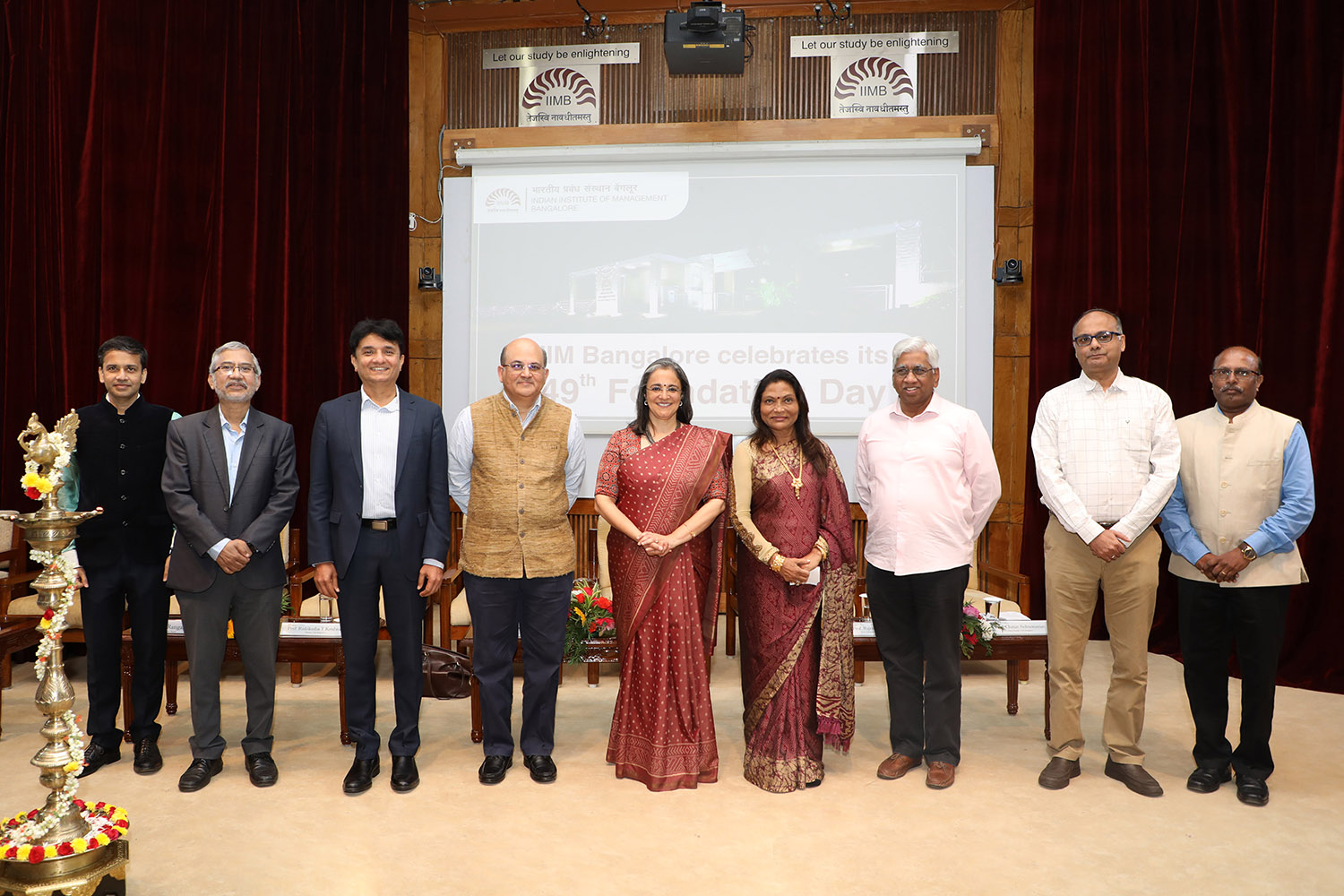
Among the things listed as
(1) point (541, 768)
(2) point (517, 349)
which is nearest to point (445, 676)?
(1) point (541, 768)

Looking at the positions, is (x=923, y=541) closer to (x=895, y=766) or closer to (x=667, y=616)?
(x=895, y=766)

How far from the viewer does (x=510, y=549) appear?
290 centimetres

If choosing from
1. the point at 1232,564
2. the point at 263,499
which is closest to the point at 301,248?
the point at 263,499

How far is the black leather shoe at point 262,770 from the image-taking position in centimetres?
288

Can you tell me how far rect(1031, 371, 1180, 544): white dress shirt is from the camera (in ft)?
9.30

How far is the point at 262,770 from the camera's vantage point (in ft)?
9.51

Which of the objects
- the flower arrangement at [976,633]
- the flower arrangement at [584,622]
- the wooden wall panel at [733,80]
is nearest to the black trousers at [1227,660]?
the flower arrangement at [976,633]

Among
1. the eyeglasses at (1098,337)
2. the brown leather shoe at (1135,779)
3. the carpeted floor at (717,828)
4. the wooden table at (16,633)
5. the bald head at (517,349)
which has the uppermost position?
the eyeglasses at (1098,337)

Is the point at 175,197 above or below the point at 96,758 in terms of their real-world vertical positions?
above

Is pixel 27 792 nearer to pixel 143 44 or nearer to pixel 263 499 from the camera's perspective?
pixel 263 499

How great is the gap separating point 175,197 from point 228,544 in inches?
97.7

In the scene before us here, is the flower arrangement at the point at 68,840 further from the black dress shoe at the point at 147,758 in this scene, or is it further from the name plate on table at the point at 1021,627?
the name plate on table at the point at 1021,627

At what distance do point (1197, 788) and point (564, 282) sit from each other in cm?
403

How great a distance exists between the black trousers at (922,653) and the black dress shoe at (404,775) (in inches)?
63.0
